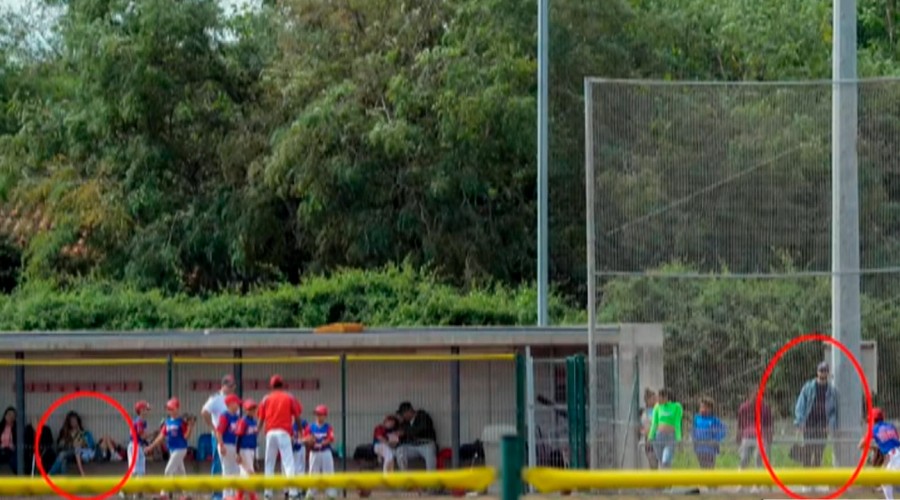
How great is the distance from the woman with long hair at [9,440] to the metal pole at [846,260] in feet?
42.5

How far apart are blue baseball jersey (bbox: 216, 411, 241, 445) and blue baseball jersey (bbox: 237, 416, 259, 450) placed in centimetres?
7

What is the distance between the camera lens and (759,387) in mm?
21766

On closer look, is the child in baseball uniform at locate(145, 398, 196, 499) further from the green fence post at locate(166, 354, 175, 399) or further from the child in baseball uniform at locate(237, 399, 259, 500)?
the green fence post at locate(166, 354, 175, 399)

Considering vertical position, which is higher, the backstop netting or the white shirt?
the backstop netting

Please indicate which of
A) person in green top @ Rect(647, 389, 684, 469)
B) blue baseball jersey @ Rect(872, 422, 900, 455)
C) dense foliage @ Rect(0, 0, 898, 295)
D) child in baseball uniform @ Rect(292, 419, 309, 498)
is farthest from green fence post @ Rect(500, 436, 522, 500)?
dense foliage @ Rect(0, 0, 898, 295)

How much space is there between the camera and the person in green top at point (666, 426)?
73.8 ft

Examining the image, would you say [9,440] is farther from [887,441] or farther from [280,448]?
[887,441]

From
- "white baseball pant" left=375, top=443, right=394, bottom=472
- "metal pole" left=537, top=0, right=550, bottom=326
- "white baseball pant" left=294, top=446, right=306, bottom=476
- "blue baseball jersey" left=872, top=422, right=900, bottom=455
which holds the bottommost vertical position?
"white baseball pant" left=375, top=443, right=394, bottom=472

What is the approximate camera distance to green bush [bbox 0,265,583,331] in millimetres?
→ 35906

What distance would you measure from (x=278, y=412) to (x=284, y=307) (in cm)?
1478

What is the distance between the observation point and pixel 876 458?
21484 millimetres

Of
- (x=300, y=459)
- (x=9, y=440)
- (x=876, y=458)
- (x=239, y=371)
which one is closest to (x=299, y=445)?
(x=300, y=459)

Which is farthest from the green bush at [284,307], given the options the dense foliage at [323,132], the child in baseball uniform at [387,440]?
the child in baseball uniform at [387,440]

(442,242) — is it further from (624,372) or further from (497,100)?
(624,372)
